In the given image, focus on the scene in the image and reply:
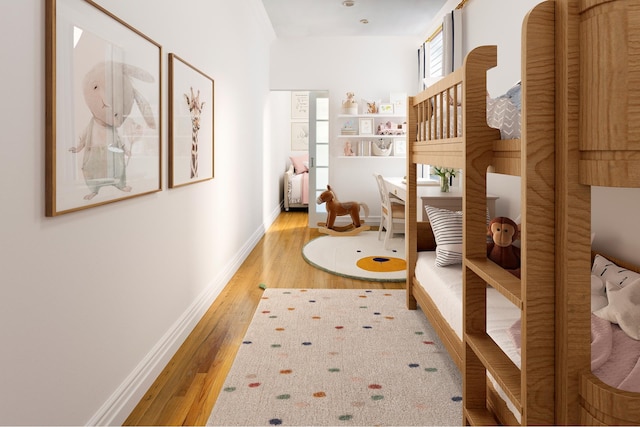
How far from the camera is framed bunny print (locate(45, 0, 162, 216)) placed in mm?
1367

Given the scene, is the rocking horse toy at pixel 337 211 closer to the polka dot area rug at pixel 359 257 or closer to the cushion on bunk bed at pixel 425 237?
the polka dot area rug at pixel 359 257

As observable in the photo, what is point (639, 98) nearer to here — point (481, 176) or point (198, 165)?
point (481, 176)

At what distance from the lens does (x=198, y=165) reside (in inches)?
115

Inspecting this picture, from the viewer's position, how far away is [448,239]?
2686 millimetres

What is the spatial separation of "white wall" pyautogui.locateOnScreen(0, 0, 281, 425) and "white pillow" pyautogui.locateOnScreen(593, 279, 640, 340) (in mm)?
1869

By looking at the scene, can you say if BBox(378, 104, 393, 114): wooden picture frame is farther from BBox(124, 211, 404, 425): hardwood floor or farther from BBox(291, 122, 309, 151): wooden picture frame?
BBox(291, 122, 309, 151): wooden picture frame

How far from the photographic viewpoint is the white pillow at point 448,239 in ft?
8.68

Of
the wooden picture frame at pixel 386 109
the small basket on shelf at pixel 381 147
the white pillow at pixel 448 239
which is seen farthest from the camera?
the small basket on shelf at pixel 381 147

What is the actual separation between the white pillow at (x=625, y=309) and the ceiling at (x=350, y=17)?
4.10 metres

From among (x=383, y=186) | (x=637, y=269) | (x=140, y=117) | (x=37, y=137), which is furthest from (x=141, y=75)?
(x=383, y=186)

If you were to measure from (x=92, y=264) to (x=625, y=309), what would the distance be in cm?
192

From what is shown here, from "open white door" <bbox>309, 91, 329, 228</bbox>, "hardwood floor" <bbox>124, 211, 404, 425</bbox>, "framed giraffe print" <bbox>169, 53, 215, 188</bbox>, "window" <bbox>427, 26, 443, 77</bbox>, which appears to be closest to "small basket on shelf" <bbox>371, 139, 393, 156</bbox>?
"open white door" <bbox>309, 91, 329, 228</bbox>

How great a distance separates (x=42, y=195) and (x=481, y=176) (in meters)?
1.46

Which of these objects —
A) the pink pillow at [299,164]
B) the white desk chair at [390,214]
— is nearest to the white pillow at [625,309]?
the white desk chair at [390,214]
